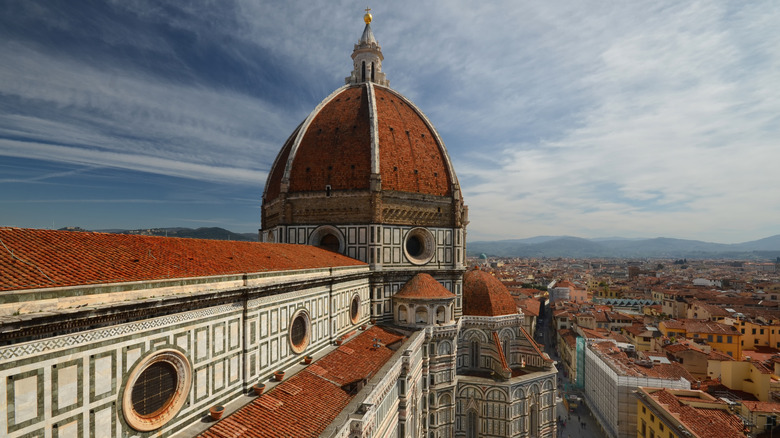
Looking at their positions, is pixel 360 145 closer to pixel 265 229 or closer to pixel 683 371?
pixel 265 229

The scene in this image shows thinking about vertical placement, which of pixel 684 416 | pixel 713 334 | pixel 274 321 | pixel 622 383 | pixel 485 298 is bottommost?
pixel 622 383

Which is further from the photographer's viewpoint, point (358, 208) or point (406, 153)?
point (406, 153)

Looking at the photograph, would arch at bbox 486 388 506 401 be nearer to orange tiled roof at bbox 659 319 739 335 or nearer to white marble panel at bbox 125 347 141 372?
Result: white marble panel at bbox 125 347 141 372

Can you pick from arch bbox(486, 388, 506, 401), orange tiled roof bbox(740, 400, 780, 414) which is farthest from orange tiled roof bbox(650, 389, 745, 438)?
arch bbox(486, 388, 506, 401)

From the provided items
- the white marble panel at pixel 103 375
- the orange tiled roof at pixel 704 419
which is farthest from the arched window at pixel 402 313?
the white marble panel at pixel 103 375

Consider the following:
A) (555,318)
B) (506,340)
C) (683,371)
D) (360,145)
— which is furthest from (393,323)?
(555,318)

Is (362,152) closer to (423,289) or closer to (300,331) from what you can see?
(423,289)

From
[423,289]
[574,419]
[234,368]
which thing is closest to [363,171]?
[423,289]
